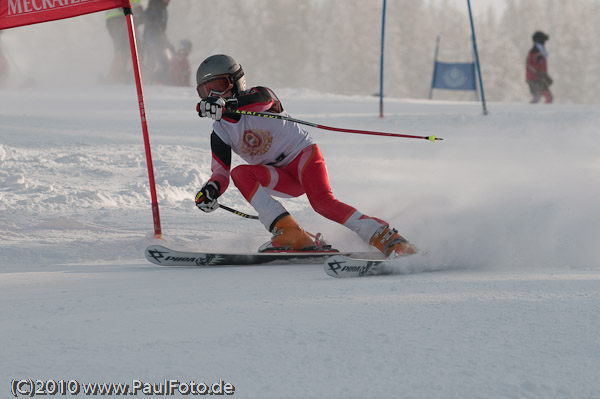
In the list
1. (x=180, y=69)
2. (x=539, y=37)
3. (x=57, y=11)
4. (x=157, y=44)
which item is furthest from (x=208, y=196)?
(x=180, y=69)

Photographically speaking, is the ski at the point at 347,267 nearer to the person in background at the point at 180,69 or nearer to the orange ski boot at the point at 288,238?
the orange ski boot at the point at 288,238

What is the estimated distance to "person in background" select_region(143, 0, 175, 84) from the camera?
1723cm

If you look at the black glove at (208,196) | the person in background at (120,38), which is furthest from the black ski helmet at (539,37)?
the black glove at (208,196)

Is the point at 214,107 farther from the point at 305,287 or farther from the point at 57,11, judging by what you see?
the point at 57,11

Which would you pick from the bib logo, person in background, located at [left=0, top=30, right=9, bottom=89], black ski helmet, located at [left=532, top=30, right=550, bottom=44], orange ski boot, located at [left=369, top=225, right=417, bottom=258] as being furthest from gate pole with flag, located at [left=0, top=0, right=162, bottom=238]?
black ski helmet, located at [left=532, top=30, right=550, bottom=44]

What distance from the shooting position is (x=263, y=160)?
442 centimetres

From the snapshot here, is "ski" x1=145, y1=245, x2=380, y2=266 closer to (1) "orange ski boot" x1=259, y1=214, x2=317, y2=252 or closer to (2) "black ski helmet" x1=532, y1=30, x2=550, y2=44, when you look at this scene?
(1) "orange ski boot" x1=259, y1=214, x2=317, y2=252

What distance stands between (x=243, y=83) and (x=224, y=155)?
448 mm

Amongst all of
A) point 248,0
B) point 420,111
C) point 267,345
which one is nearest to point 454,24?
point 248,0

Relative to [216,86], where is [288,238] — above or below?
below

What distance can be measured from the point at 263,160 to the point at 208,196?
47 cm

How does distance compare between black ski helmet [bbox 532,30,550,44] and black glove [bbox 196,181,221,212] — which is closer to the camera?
black glove [bbox 196,181,221,212]

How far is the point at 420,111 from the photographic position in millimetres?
13336

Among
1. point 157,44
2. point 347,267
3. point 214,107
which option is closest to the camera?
point 347,267
